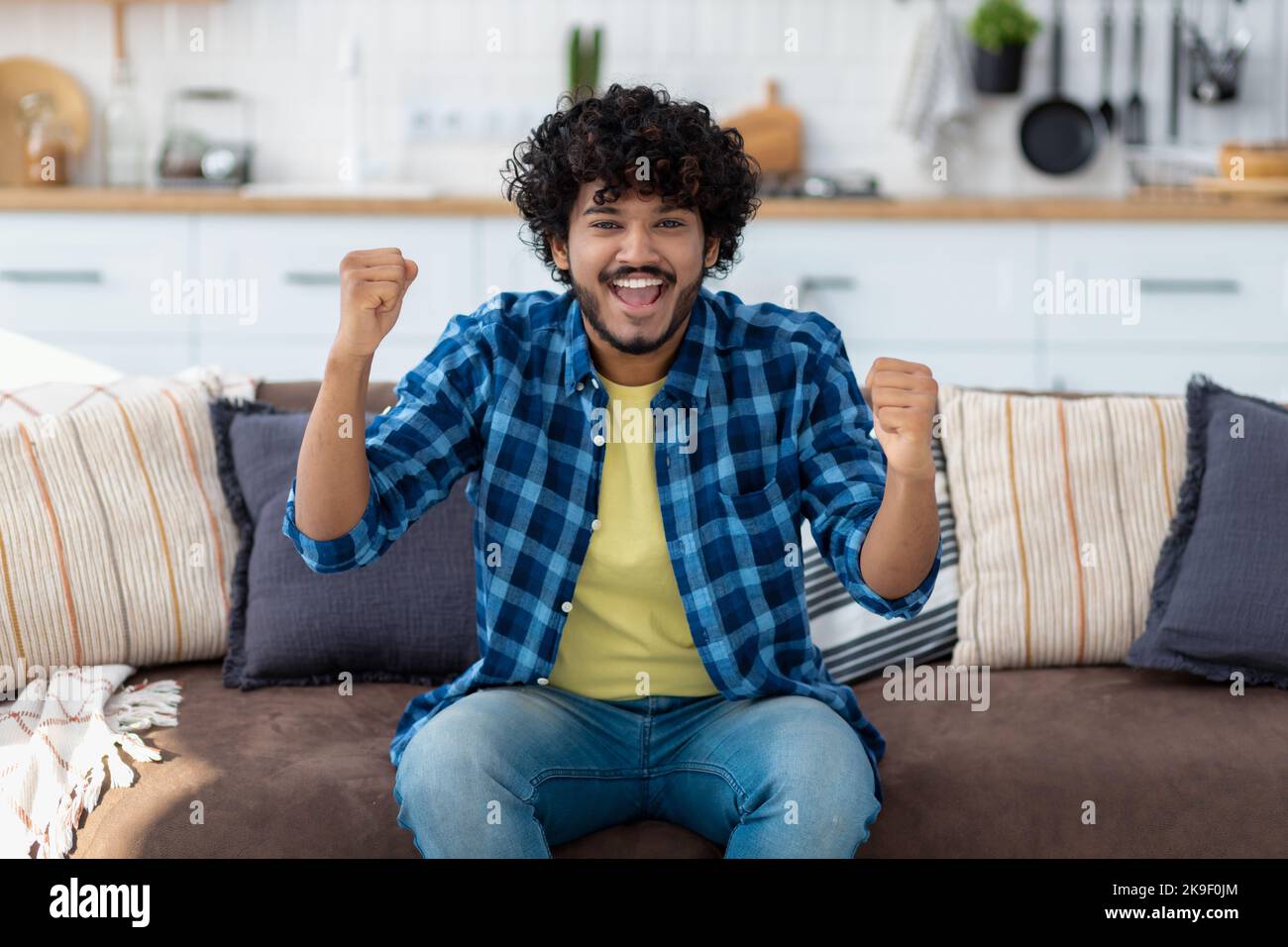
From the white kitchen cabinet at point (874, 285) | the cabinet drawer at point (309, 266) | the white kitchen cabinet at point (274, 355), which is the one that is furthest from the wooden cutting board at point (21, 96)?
the white kitchen cabinet at point (274, 355)

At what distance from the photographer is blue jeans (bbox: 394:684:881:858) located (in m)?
1.45

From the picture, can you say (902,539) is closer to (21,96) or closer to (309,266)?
(309,266)

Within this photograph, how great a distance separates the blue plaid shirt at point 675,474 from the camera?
1.61 m

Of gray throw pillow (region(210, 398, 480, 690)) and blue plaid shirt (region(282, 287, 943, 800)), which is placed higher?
blue plaid shirt (region(282, 287, 943, 800))

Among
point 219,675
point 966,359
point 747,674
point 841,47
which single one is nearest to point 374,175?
point 841,47

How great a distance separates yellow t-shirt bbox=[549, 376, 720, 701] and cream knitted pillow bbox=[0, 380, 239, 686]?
2.02 feet

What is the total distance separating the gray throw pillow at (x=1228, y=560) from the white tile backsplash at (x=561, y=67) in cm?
216

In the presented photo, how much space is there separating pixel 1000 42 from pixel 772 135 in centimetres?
66

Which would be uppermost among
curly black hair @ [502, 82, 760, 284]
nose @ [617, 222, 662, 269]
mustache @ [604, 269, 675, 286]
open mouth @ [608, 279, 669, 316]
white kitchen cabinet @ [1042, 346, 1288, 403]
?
curly black hair @ [502, 82, 760, 284]

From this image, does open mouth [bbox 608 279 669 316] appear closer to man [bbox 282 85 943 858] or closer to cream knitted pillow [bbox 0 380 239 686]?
man [bbox 282 85 943 858]

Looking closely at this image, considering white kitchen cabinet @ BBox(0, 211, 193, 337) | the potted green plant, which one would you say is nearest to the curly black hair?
white kitchen cabinet @ BBox(0, 211, 193, 337)
